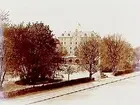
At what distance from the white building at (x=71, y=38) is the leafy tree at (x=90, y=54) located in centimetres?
4

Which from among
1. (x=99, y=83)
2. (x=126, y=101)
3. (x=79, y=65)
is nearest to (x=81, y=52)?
(x=79, y=65)

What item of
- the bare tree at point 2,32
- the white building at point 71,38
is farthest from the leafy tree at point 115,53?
the bare tree at point 2,32

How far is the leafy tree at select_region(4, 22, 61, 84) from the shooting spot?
2262mm

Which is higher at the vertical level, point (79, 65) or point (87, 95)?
point (79, 65)

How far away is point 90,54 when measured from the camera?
2.44 metres

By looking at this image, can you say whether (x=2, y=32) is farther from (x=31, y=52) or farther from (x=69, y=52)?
(x=69, y=52)

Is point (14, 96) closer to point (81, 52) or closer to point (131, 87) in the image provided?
point (81, 52)

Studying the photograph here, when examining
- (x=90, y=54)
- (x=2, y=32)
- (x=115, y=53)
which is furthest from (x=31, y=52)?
(x=115, y=53)

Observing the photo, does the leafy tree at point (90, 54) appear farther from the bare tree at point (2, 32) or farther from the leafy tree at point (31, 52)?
the bare tree at point (2, 32)

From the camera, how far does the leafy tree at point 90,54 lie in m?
2.40

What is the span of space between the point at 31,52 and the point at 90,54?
15.1 inches

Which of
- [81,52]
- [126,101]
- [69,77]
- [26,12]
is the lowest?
[126,101]

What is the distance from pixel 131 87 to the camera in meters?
2.35

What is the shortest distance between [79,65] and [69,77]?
0.10 m
